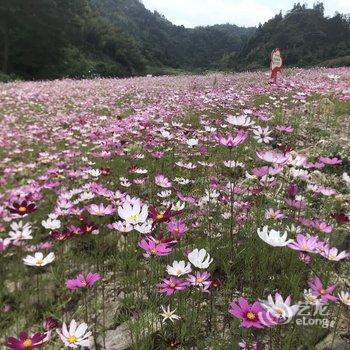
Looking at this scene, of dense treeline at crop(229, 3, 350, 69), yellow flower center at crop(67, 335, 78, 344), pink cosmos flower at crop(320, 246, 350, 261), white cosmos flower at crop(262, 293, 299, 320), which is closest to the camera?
white cosmos flower at crop(262, 293, 299, 320)

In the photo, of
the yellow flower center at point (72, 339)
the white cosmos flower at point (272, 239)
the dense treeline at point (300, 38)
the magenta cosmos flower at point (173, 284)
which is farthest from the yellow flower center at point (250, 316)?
the dense treeline at point (300, 38)

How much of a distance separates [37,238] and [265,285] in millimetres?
2844

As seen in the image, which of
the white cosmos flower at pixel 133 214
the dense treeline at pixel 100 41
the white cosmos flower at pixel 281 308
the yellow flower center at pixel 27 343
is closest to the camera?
the white cosmos flower at pixel 281 308

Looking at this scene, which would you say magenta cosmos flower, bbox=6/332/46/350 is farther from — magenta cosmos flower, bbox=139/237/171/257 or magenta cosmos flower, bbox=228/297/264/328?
magenta cosmos flower, bbox=228/297/264/328

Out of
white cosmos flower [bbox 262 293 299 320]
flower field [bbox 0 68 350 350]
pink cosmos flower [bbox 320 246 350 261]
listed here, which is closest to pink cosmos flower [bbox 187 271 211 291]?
flower field [bbox 0 68 350 350]

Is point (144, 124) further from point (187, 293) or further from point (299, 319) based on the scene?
point (299, 319)

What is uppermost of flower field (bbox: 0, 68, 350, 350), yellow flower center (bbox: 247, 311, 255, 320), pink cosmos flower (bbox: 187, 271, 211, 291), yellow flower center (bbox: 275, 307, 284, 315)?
yellow flower center (bbox: 275, 307, 284, 315)

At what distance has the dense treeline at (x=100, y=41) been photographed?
42.6 meters

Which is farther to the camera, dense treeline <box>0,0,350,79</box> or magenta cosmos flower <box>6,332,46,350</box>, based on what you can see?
dense treeline <box>0,0,350,79</box>

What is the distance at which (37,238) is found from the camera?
5.01 m

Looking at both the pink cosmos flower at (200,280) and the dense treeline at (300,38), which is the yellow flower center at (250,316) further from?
the dense treeline at (300,38)

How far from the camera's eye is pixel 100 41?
263 feet

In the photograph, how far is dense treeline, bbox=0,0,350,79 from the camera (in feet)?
140

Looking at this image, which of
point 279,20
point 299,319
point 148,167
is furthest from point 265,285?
point 279,20
